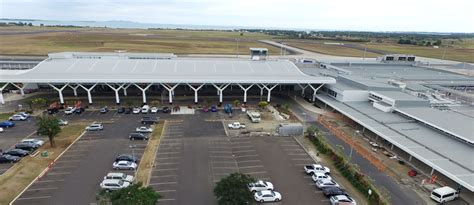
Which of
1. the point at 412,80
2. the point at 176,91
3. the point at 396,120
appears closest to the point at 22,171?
the point at 176,91

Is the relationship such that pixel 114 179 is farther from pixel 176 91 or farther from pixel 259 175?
pixel 176 91

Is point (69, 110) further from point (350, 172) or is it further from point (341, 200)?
point (341, 200)

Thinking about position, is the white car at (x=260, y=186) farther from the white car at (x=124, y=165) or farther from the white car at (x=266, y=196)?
the white car at (x=124, y=165)

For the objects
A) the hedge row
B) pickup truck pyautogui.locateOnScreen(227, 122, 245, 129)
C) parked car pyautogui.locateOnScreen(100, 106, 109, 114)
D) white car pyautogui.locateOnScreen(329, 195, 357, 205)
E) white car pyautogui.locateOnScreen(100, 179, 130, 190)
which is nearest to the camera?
white car pyautogui.locateOnScreen(329, 195, 357, 205)

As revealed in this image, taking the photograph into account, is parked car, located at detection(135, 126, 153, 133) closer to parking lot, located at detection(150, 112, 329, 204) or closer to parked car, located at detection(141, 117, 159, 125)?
parking lot, located at detection(150, 112, 329, 204)

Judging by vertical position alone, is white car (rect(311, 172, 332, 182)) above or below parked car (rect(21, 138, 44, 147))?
below

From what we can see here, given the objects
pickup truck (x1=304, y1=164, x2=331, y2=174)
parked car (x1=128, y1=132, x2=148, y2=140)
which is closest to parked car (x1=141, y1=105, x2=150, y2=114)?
parked car (x1=128, y1=132, x2=148, y2=140)

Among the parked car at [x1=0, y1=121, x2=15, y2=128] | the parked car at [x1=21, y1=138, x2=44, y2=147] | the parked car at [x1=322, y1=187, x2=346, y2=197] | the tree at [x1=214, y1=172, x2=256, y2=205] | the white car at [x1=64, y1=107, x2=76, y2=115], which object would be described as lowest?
the parked car at [x1=322, y1=187, x2=346, y2=197]
